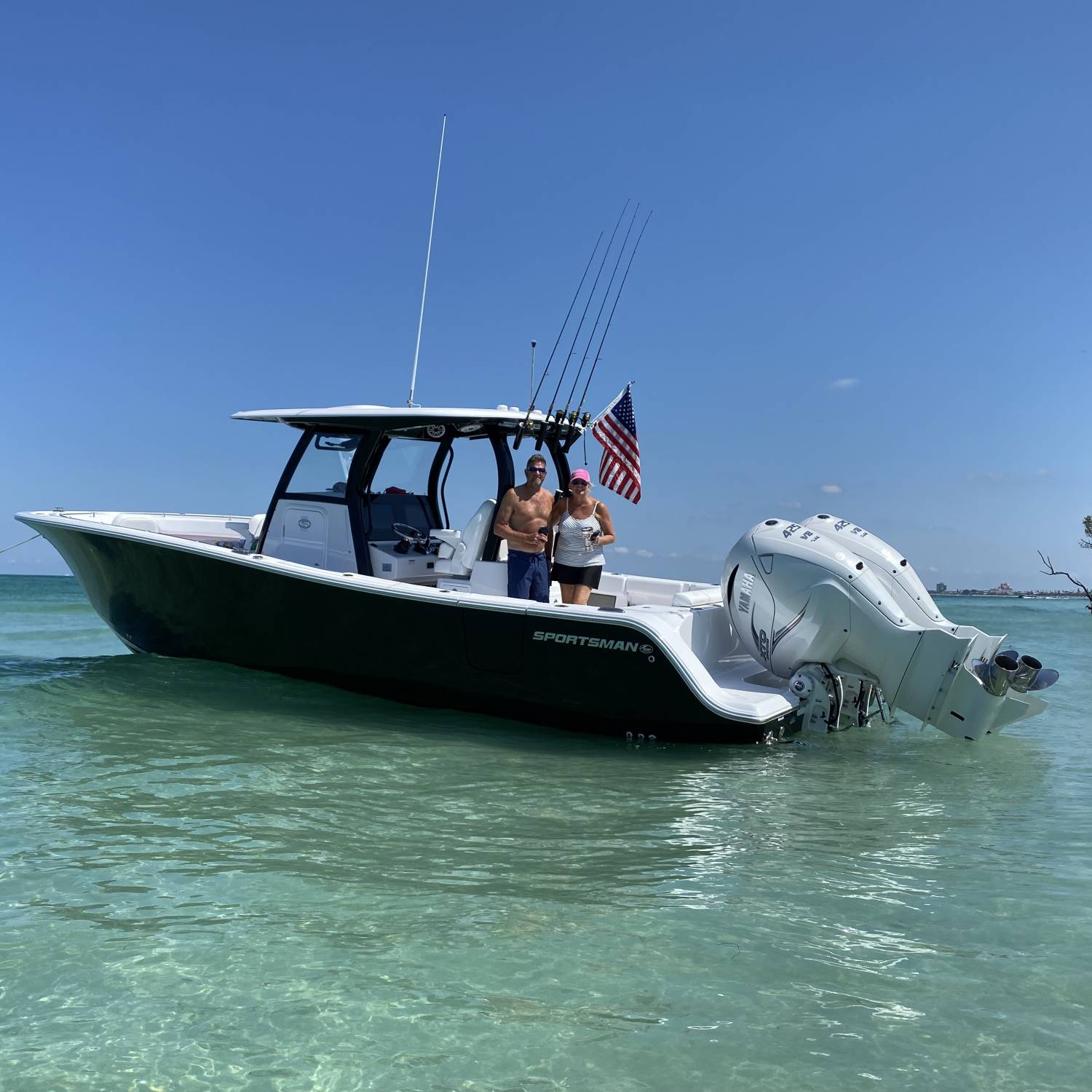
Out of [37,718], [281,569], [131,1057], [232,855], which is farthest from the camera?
[281,569]

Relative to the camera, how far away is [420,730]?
659 cm

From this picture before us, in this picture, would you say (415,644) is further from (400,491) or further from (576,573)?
(400,491)

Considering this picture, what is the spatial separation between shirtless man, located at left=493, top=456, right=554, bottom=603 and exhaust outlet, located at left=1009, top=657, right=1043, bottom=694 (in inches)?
126

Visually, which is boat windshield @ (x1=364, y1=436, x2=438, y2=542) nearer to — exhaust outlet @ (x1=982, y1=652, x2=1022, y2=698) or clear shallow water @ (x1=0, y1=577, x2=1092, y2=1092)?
clear shallow water @ (x1=0, y1=577, x2=1092, y2=1092)

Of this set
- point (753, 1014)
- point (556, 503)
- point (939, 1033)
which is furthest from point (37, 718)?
point (939, 1033)

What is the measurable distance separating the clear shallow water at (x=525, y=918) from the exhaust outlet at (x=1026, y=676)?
58 cm

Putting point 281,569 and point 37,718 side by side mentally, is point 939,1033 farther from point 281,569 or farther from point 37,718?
point 37,718

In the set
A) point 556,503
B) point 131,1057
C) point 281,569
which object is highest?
point 556,503

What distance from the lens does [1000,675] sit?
6.16m

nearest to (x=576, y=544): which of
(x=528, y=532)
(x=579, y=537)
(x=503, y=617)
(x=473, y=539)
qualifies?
(x=579, y=537)

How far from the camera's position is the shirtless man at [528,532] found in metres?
7.22

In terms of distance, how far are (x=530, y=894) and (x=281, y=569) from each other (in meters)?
4.21

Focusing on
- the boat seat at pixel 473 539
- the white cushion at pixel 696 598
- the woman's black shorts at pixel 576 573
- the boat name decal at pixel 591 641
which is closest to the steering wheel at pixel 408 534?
the boat seat at pixel 473 539

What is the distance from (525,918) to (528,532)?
411 centimetres
